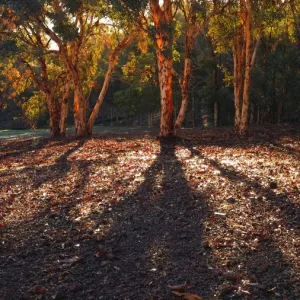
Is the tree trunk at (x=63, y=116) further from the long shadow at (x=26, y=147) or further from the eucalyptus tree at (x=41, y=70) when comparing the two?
the long shadow at (x=26, y=147)

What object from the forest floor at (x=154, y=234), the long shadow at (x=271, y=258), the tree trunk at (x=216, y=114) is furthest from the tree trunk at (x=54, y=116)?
the long shadow at (x=271, y=258)

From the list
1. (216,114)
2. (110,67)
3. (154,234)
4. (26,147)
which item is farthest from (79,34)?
(154,234)

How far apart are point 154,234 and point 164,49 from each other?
521 inches

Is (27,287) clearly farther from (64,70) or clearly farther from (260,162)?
(64,70)

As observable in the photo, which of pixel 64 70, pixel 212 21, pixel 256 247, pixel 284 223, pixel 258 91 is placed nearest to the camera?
pixel 256 247

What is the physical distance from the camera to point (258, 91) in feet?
120

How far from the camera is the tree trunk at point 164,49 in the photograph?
1833cm

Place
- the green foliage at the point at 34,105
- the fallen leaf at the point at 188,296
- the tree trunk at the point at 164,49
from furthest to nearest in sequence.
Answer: the green foliage at the point at 34,105
the tree trunk at the point at 164,49
the fallen leaf at the point at 188,296

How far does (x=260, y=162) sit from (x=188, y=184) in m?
3.71

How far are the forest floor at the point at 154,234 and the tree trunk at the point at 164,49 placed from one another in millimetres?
8104

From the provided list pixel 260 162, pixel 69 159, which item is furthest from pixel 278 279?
pixel 69 159

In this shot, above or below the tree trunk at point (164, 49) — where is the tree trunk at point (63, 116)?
below

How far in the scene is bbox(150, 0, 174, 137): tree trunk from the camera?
18.3m

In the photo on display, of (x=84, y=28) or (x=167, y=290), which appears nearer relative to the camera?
(x=167, y=290)
